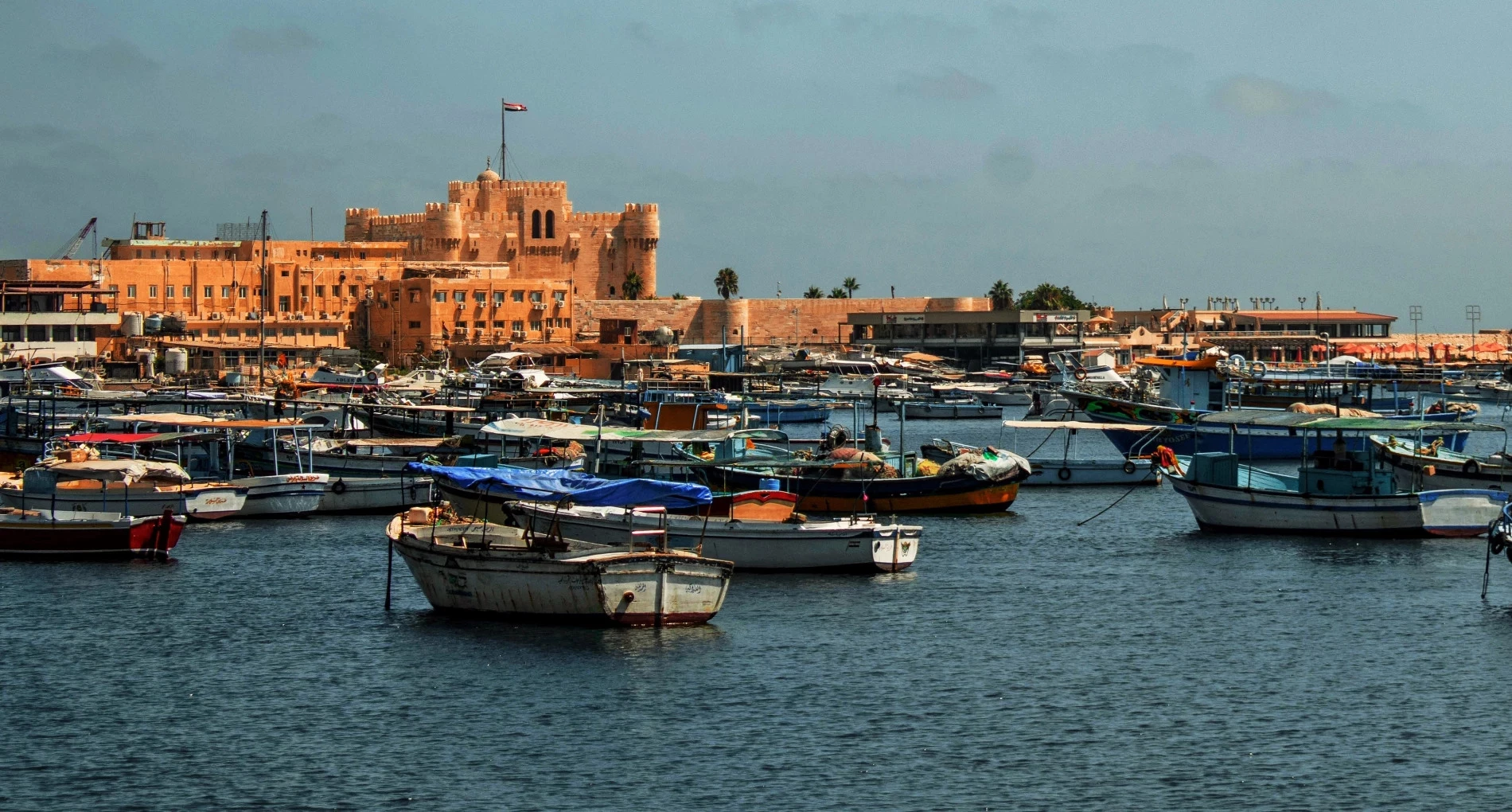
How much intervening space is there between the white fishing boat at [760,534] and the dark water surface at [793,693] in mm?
482

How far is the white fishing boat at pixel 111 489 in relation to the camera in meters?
45.8

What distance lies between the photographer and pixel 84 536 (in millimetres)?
42094

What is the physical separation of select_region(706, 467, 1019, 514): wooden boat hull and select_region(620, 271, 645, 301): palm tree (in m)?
92.9

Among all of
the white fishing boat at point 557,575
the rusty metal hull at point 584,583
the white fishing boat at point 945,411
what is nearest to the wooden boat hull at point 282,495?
the white fishing boat at point 557,575

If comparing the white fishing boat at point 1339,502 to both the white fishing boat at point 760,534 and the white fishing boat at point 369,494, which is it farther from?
the white fishing boat at point 369,494

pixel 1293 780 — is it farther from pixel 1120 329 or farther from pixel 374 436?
pixel 1120 329

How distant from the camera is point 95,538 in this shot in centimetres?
4219

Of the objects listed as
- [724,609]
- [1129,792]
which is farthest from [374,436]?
[1129,792]

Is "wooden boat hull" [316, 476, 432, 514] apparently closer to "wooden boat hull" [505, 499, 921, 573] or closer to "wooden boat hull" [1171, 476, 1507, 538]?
"wooden boat hull" [505, 499, 921, 573]

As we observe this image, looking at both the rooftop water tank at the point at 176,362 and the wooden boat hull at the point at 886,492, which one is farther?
the rooftop water tank at the point at 176,362

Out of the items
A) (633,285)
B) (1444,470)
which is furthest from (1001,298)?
(1444,470)

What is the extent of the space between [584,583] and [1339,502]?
67.1 ft

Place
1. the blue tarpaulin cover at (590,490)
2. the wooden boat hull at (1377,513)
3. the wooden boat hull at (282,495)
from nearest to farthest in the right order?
1. the blue tarpaulin cover at (590,490)
2. the wooden boat hull at (1377,513)
3. the wooden boat hull at (282,495)

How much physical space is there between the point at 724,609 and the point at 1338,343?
437 ft
